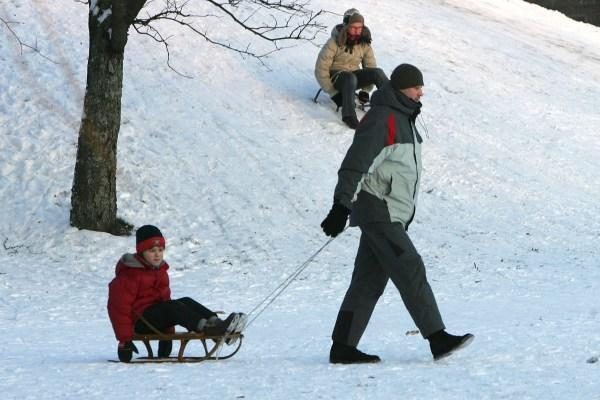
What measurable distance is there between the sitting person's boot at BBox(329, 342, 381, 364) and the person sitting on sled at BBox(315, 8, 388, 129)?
784 cm

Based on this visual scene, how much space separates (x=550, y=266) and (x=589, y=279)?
69 centimetres

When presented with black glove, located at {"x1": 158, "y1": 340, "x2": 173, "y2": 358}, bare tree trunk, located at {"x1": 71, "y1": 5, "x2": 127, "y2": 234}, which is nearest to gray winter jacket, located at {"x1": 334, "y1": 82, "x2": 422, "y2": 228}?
black glove, located at {"x1": 158, "y1": 340, "x2": 173, "y2": 358}

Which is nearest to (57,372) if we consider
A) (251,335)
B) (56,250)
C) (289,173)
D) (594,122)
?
(251,335)

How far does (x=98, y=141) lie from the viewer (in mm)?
10680

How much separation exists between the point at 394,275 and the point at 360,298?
0.30m

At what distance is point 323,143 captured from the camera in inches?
529

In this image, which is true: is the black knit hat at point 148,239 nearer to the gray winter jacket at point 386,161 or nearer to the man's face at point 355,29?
the gray winter jacket at point 386,161

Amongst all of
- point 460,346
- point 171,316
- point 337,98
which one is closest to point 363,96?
point 337,98

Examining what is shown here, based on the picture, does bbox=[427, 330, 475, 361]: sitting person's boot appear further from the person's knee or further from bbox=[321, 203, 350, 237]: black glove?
the person's knee

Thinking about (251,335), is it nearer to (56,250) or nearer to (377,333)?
(377,333)

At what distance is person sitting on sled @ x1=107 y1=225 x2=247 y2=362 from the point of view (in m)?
6.17

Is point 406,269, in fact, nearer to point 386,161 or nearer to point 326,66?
point 386,161

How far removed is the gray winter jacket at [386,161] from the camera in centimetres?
564

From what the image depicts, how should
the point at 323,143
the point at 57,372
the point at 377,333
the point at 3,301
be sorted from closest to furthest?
the point at 57,372 → the point at 377,333 → the point at 3,301 → the point at 323,143
